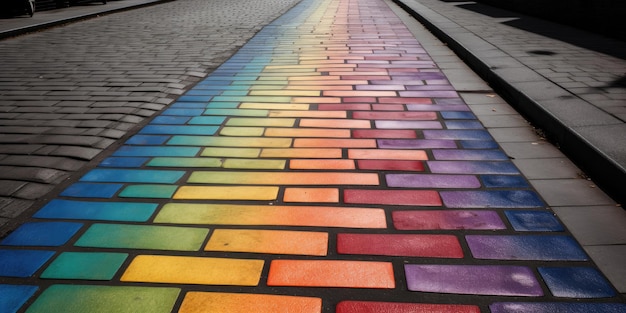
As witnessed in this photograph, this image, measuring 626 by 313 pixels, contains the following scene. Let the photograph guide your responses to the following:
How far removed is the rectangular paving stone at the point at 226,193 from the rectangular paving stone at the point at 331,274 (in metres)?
0.54

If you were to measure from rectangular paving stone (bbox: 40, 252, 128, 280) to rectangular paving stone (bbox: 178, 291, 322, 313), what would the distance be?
1.21 feet

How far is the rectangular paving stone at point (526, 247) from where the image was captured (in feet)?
5.39

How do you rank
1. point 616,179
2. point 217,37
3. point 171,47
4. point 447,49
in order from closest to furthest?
point 616,179
point 447,49
point 171,47
point 217,37

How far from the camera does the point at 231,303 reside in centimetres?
146

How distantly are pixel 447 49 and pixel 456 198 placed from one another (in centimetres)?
396

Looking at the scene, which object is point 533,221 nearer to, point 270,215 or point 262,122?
point 270,215

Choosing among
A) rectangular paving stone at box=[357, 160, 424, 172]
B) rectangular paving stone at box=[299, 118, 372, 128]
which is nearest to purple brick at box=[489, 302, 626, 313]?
rectangular paving stone at box=[357, 160, 424, 172]

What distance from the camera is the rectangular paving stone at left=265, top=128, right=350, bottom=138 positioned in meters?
2.90

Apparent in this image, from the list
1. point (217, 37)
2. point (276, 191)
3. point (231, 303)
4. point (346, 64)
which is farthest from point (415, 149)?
point (217, 37)

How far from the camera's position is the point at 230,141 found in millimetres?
2840

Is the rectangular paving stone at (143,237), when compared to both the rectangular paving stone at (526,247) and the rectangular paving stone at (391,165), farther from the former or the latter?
the rectangular paving stone at (526,247)

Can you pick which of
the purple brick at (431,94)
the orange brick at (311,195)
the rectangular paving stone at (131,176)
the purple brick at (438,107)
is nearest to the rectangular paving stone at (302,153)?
the orange brick at (311,195)

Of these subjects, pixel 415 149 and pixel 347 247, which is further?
pixel 415 149

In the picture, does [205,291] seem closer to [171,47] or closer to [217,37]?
[171,47]
